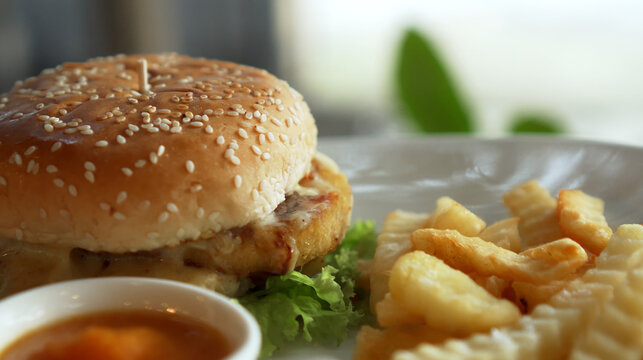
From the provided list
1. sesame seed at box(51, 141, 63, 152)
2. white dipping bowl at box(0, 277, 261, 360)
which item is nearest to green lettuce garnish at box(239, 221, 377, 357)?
white dipping bowl at box(0, 277, 261, 360)

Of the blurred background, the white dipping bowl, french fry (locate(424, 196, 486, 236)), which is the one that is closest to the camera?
the white dipping bowl

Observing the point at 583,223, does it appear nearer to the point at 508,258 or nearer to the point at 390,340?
the point at 508,258

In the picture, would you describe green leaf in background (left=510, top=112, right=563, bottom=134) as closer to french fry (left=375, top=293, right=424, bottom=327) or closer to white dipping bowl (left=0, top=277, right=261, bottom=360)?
french fry (left=375, top=293, right=424, bottom=327)

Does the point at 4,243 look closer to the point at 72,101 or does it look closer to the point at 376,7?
the point at 72,101

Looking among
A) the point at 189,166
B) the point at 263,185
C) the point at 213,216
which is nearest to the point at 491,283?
the point at 263,185

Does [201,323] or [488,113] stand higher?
[201,323]

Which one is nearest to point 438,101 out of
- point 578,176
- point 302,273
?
point 578,176
